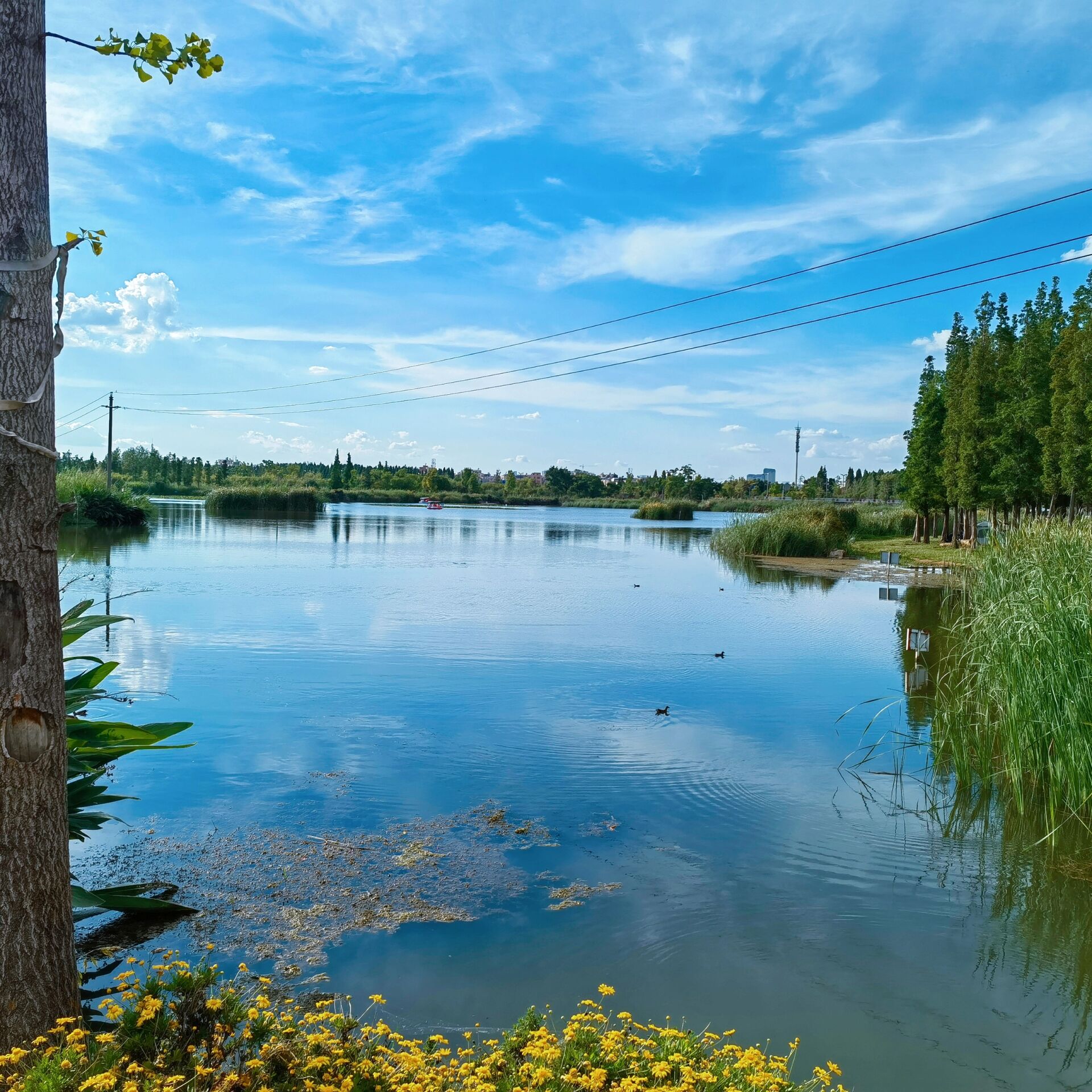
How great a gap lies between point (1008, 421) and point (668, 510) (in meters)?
46.8

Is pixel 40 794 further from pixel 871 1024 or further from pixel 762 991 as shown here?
pixel 871 1024

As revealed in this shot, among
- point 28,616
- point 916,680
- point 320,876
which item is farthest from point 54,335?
point 916,680

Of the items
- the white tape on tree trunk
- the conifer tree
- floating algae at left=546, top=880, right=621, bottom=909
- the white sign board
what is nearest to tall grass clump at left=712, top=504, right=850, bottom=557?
the conifer tree

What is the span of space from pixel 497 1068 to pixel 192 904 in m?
2.93

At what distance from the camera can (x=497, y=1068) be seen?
10.0ft

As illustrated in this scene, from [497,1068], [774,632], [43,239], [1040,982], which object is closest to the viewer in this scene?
[497,1068]

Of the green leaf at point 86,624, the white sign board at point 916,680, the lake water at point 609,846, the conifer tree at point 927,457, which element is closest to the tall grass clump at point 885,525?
the conifer tree at point 927,457

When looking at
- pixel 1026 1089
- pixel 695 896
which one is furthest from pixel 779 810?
pixel 1026 1089

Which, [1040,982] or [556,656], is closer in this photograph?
[1040,982]

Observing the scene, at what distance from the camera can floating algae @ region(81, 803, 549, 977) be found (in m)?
5.06

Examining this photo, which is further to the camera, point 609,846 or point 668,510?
point 668,510

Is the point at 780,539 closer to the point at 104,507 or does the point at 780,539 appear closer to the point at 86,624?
the point at 104,507

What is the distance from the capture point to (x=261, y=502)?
209ft

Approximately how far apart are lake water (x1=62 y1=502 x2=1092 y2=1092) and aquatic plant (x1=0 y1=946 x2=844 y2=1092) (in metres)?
1.14
